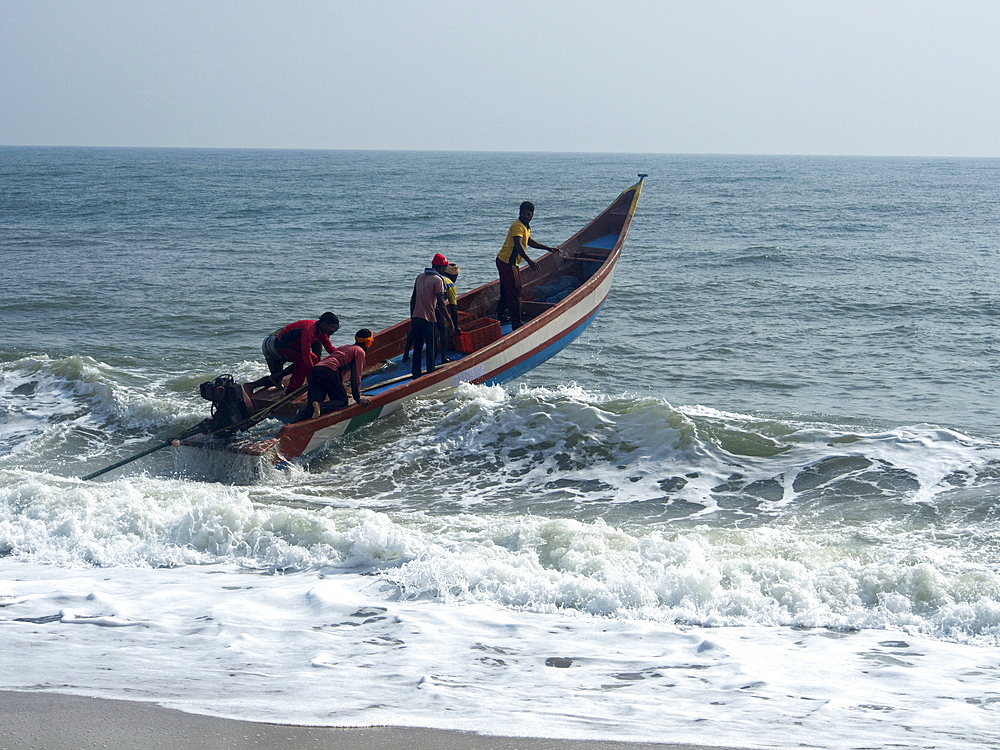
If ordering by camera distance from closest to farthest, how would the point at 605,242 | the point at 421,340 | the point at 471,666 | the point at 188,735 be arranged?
the point at 188,735
the point at 471,666
the point at 421,340
the point at 605,242

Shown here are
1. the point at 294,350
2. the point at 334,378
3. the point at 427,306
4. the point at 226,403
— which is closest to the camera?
the point at 226,403

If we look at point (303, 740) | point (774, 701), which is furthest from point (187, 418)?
point (774, 701)

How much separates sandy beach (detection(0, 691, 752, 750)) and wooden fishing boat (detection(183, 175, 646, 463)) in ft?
14.0

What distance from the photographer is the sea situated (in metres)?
4.98

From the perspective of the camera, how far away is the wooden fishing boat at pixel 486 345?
356 inches

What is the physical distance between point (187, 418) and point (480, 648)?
6480 mm

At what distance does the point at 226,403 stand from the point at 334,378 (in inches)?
42.5

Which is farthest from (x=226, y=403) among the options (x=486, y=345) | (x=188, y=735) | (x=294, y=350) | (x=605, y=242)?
(x=605, y=242)

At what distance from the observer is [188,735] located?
433 centimetres

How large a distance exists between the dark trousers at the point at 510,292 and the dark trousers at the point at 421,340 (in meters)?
1.89

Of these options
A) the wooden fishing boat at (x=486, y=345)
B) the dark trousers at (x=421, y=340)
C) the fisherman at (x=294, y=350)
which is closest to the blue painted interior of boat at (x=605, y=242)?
the wooden fishing boat at (x=486, y=345)

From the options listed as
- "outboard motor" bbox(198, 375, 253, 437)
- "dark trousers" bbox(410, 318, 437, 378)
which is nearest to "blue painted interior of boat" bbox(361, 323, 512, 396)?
"dark trousers" bbox(410, 318, 437, 378)

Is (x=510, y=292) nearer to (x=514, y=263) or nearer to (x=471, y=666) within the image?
(x=514, y=263)

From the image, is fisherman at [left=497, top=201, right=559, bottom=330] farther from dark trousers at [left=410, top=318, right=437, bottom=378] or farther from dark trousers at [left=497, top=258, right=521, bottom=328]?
dark trousers at [left=410, top=318, right=437, bottom=378]
